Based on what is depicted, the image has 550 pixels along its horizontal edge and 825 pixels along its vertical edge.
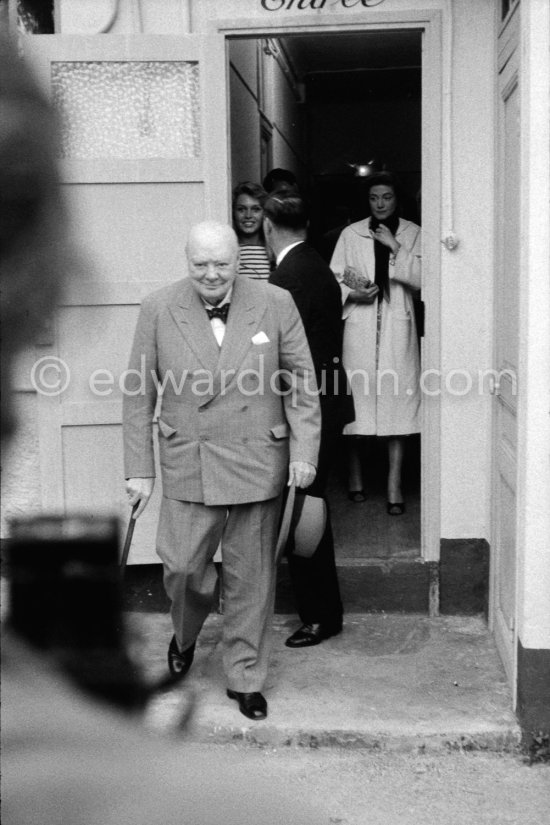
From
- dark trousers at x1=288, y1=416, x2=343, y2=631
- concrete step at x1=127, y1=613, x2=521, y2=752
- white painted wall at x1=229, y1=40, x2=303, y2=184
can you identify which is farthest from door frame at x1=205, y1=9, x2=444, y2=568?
white painted wall at x1=229, y1=40, x2=303, y2=184


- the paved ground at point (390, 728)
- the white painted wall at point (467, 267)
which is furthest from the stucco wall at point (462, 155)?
the paved ground at point (390, 728)

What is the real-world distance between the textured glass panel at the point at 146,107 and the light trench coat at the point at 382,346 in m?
1.37

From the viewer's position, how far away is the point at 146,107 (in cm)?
465

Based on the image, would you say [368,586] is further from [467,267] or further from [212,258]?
[212,258]

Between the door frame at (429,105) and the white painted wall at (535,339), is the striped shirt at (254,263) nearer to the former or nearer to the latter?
the door frame at (429,105)

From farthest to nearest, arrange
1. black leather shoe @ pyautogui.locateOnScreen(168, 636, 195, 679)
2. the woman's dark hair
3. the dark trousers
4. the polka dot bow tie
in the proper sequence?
the woman's dark hair → the dark trousers → black leather shoe @ pyautogui.locateOnScreen(168, 636, 195, 679) → the polka dot bow tie

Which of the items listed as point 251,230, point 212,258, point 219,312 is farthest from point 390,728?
point 251,230

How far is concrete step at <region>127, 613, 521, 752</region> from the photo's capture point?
390 cm

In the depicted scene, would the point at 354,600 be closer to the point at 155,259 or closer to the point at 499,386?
the point at 499,386

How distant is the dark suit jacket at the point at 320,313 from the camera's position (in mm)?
4496

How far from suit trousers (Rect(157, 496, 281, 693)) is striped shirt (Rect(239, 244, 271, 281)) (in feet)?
5.26

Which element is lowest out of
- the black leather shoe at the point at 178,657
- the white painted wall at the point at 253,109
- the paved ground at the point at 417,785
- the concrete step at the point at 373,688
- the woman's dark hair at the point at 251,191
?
the paved ground at the point at 417,785

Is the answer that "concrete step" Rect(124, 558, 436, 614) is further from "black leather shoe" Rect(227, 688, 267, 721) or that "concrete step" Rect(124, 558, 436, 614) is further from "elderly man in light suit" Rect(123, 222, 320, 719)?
"black leather shoe" Rect(227, 688, 267, 721)

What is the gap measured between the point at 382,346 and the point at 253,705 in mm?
2324
